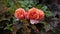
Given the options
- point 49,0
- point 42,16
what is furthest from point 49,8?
point 42,16

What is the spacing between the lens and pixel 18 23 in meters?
1.23

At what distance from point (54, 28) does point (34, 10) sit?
0.55ft

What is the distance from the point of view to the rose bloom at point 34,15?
120cm

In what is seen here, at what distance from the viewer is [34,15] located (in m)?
1.20

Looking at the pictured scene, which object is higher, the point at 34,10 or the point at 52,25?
the point at 34,10

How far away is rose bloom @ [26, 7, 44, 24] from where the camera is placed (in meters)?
1.20

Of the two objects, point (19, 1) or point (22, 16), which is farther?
point (19, 1)

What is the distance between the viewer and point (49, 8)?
4.44ft

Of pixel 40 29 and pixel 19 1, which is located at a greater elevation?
pixel 19 1

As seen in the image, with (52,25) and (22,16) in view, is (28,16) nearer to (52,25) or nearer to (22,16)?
(22,16)

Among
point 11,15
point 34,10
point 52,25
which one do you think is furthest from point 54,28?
point 11,15

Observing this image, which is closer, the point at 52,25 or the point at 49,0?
the point at 52,25

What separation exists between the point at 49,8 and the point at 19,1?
0.71 ft

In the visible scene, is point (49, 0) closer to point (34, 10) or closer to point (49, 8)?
point (49, 8)
